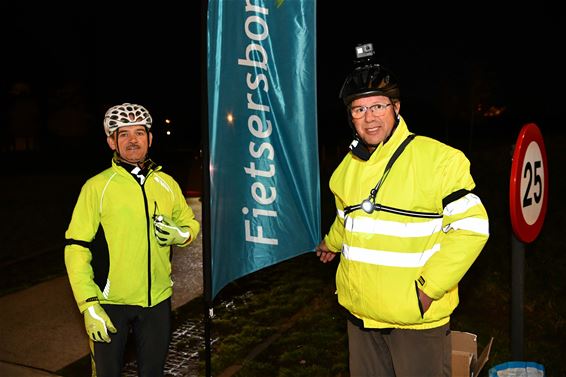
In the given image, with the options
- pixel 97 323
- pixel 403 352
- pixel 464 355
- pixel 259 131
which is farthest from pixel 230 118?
pixel 464 355

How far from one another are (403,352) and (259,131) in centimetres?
144

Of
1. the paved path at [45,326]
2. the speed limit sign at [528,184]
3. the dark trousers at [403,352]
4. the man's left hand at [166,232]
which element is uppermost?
the speed limit sign at [528,184]

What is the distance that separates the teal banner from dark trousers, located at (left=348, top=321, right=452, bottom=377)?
2.54 ft

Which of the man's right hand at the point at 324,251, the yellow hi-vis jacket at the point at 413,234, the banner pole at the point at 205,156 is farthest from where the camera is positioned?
the man's right hand at the point at 324,251

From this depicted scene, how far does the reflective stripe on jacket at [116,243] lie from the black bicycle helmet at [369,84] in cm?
145

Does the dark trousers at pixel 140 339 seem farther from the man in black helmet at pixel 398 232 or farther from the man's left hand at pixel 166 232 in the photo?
the man in black helmet at pixel 398 232

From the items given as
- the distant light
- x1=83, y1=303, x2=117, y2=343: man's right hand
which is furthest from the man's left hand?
the distant light

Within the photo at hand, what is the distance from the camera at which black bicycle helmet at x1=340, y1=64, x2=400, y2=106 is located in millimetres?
2992

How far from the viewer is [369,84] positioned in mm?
2992

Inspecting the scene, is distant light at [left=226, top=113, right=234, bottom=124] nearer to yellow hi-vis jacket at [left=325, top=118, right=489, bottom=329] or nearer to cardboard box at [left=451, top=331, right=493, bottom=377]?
yellow hi-vis jacket at [left=325, top=118, right=489, bottom=329]

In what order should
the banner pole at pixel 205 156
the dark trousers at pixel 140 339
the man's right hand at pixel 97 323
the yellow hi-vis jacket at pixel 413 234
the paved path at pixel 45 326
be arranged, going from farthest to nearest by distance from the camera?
the paved path at pixel 45 326 < the dark trousers at pixel 140 339 < the man's right hand at pixel 97 323 < the banner pole at pixel 205 156 < the yellow hi-vis jacket at pixel 413 234

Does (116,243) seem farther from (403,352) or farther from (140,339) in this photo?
(403,352)

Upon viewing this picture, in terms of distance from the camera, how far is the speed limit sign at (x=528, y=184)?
3.42m

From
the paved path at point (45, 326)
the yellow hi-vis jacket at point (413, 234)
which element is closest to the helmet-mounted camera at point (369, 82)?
the yellow hi-vis jacket at point (413, 234)
